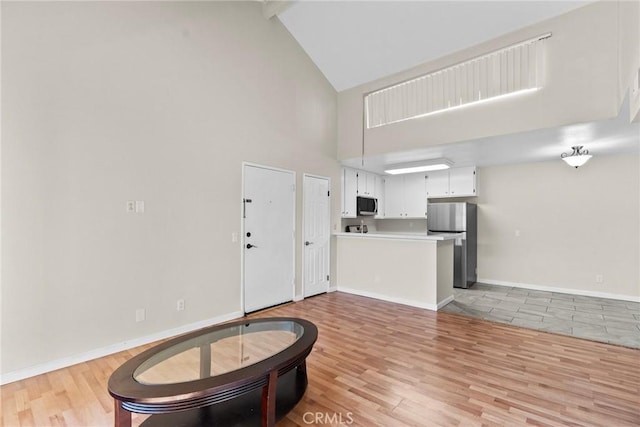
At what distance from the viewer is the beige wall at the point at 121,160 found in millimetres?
2430

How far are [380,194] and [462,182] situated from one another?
1778 mm

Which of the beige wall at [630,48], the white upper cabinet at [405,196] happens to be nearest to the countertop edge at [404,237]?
the white upper cabinet at [405,196]

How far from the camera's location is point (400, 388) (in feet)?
7.39

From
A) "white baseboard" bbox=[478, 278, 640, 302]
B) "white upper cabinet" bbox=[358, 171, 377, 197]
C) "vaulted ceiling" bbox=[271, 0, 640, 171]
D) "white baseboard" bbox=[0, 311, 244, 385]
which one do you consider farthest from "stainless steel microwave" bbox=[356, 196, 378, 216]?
"white baseboard" bbox=[0, 311, 244, 385]

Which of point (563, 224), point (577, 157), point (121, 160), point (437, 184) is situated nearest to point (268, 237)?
point (121, 160)

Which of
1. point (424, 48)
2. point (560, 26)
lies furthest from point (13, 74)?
point (560, 26)

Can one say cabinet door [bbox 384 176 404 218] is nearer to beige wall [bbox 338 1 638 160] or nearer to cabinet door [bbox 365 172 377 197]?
cabinet door [bbox 365 172 377 197]

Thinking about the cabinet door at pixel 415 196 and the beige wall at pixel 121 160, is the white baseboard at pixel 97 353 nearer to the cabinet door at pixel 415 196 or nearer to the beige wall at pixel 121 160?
the beige wall at pixel 121 160

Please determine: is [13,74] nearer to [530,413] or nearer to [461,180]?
[530,413]

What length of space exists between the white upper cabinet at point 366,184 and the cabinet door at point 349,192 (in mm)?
152

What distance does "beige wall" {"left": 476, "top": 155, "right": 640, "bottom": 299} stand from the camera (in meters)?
4.75

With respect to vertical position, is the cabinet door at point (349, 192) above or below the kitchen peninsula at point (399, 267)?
above

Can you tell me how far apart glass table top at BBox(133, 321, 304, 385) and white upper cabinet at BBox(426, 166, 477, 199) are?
190 inches

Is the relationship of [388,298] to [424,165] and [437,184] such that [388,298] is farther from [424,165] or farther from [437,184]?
[437,184]
